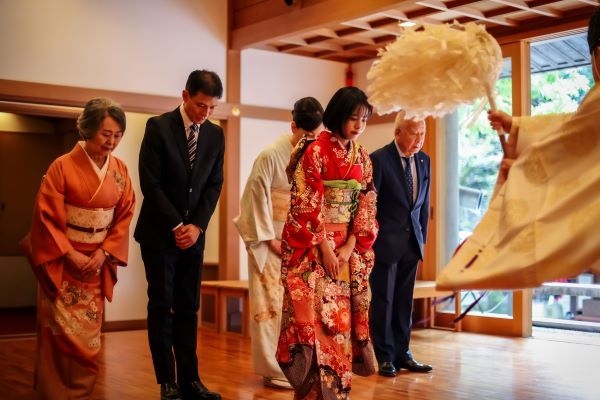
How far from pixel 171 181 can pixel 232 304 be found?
4.10 meters

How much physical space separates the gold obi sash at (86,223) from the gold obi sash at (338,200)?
1.14 meters

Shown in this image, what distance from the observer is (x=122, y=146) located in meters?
7.11

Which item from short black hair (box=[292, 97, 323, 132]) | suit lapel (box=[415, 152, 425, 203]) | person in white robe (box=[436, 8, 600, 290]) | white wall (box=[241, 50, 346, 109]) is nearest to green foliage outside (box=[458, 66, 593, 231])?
white wall (box=[241, 50, 346, 109])

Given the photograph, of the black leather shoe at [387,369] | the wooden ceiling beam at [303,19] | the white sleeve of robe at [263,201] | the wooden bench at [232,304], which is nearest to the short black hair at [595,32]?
the white sleeve of robe at [263,201]

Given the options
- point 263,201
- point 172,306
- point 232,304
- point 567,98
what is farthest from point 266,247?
point 567,98

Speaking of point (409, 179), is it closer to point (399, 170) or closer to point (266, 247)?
point (399, 170)

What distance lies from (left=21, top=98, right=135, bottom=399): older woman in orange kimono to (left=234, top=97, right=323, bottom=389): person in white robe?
89cm

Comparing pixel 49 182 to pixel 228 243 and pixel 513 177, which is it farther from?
pixel 228 243

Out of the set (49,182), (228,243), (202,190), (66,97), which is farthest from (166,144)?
(228,243)

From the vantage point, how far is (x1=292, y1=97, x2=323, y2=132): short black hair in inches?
164

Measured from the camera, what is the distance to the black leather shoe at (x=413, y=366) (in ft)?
16.2

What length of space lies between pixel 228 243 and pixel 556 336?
3170mm

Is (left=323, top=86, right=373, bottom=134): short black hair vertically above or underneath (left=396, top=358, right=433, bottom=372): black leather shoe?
above

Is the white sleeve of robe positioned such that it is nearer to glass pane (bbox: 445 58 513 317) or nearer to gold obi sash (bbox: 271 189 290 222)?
gold obi sash (bbox: 271 189 290 222)
